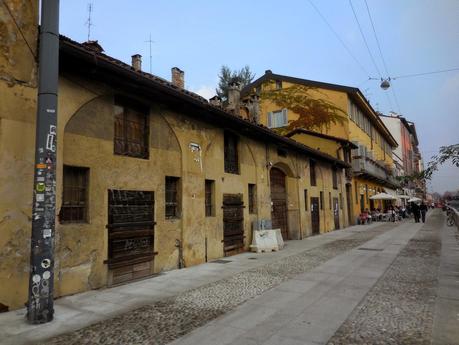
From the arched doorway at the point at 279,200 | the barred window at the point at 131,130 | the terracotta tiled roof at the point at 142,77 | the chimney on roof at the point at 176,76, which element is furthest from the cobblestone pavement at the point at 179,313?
the chimney on roof at the point at 176,76

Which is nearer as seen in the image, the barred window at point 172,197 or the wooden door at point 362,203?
the barred window at point 172,197

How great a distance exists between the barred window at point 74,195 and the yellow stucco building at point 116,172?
21 millimetres

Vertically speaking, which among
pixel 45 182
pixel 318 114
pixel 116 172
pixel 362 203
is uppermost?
pixel 318 114

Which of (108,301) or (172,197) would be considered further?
(172,197)

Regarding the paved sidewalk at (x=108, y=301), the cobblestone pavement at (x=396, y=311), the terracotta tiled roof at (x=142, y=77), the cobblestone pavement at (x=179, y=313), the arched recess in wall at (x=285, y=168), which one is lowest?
the cobblestone pavement at (x=396, y=311)

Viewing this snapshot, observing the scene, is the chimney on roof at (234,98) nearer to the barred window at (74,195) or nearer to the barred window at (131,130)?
the barred window at (131,130)

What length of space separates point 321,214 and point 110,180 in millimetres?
16216

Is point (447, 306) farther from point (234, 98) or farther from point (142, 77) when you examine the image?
point (234, 98)

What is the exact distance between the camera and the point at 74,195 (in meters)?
7.56

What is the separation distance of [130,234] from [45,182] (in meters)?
3.26

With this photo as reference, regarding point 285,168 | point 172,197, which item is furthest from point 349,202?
point 172,197

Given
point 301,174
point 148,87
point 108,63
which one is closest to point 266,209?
point 301,174

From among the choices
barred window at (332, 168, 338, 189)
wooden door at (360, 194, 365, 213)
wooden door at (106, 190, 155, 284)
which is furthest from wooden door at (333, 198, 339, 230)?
wooden door at (106, 190, 155, 284)

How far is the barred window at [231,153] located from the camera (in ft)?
42.8
